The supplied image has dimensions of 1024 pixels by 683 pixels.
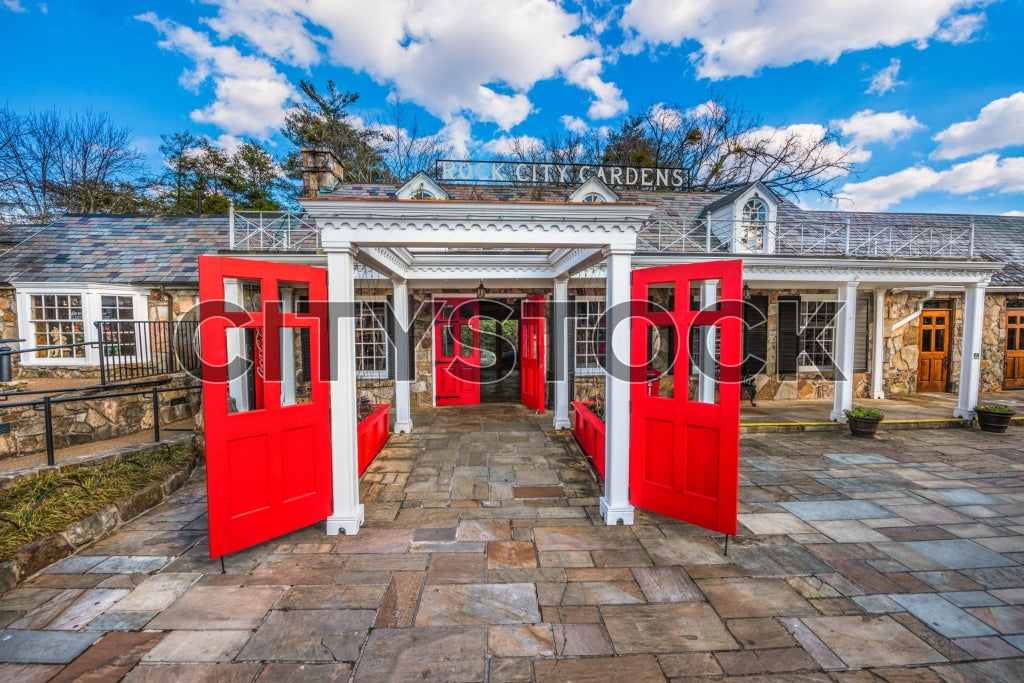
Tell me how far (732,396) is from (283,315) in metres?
3.57

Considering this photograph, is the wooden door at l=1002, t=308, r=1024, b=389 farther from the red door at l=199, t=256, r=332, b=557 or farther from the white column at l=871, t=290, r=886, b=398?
the red door at l=199, t=256, r=332, b=557

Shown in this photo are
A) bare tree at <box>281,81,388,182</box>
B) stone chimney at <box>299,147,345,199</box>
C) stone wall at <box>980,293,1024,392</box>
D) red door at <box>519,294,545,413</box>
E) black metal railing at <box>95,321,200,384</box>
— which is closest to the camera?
black metal railing at <box>95,321,200,384</box>

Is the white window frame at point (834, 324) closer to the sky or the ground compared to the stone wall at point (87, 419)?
closer to the sky

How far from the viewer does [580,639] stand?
7.32ft

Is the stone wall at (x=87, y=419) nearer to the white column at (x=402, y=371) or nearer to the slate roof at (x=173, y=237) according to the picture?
the slate roof at (x=173, y=237)

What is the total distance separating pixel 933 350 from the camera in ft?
31.2

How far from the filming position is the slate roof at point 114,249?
7543mm

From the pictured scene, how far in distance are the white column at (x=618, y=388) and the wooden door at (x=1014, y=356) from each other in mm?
12602

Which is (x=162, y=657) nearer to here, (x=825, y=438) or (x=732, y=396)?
(x=732, y=396)

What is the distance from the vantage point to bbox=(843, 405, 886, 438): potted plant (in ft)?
20.8

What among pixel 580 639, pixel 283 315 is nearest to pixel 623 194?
pixel 283 315

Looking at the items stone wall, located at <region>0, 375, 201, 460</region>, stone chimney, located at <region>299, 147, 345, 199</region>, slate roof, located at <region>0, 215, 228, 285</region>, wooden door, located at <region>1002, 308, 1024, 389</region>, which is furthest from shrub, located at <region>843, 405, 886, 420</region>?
slate roof, located at <region>0, 215, 228, 285</region>

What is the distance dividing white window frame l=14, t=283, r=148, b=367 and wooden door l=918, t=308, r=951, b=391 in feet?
55.7

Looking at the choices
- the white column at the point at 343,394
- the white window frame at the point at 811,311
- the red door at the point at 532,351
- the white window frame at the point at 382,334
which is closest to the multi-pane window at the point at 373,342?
the white window frame at the point at 382,334
